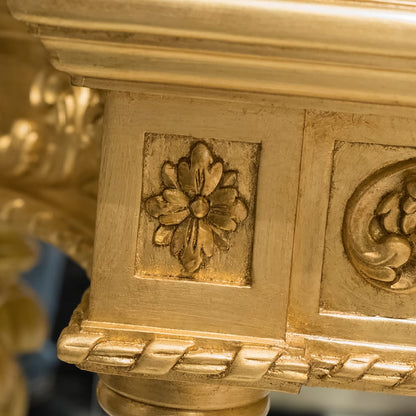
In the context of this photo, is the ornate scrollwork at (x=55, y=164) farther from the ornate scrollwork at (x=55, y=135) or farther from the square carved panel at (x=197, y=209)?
the square carved panel at (x=197, y=209)

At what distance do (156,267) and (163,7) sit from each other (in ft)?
0.49

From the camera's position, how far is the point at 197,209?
412 mm

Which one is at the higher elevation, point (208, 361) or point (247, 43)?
point (247, 43)

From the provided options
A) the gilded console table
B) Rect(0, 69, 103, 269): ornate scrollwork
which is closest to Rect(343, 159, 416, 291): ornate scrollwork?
the gilded console table

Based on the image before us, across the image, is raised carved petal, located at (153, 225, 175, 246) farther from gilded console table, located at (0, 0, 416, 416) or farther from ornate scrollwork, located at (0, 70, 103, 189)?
ornate scrollwork, located at (0, 70, 103, 189)

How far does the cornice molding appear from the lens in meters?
0.35

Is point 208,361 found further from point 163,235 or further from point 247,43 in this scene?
point 247,43

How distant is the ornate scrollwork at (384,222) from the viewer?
42 centimetres

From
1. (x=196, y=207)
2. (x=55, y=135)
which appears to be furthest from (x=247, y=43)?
(x=55, y=135)

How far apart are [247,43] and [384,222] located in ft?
0.45

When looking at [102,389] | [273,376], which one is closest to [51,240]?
[102,389]

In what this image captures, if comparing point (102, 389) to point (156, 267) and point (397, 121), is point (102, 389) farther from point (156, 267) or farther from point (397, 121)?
point (397, 121)

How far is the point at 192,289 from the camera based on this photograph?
419 millimetres

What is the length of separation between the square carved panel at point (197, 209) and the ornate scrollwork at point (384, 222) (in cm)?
6
